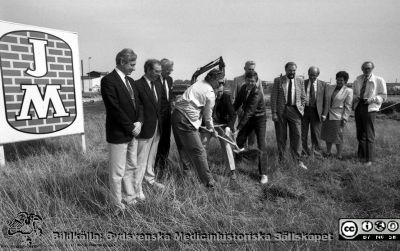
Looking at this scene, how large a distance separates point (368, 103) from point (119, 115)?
4876 mm

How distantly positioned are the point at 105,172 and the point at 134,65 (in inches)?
86.0

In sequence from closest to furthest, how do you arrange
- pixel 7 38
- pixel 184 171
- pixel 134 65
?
pixel 134 65
pixel 184 171
pixel 7 38

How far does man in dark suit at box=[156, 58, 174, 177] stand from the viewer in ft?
14.6

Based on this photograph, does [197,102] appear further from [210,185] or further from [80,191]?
[80,191]

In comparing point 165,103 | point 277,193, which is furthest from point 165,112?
point 277,193

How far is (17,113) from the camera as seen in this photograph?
16.6ft

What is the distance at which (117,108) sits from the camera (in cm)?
292

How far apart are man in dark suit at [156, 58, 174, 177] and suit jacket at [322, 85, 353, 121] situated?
344 cm

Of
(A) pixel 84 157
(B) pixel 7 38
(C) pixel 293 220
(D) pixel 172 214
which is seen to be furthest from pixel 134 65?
(B) pixel 7 38

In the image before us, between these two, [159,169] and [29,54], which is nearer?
[159,169]

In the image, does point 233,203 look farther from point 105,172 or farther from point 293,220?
point 105,172

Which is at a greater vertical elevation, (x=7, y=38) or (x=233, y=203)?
(x=7, y=38)

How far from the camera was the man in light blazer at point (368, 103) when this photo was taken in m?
5.20

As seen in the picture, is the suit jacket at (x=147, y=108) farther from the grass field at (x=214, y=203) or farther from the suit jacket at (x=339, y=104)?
the suit jacket at (x=339, y=104)
